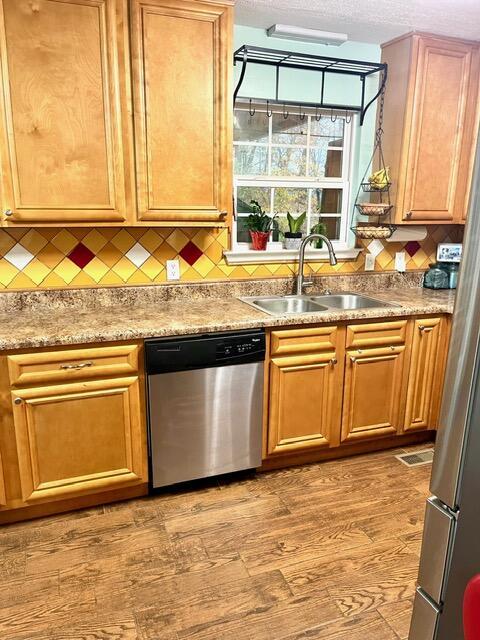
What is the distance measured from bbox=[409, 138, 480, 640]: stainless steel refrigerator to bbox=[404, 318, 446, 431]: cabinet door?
1.90 metres

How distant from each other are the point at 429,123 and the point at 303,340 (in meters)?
1.52

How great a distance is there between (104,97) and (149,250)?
82 centimetres

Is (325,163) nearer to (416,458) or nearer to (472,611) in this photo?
(416,458)

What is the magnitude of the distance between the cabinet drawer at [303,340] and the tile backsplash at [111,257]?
627 mm

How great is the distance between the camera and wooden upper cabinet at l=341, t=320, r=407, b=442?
2.61 metres

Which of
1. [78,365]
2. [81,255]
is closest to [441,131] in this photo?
[81,255]

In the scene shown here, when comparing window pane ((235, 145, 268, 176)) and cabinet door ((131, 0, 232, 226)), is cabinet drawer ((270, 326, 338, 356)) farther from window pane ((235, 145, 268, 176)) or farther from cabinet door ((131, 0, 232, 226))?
window pane ((235, 145, 268, 176))

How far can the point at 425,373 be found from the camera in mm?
2812

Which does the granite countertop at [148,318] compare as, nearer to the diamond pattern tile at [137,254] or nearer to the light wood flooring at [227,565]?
the diamond pattern tile at [137,254]

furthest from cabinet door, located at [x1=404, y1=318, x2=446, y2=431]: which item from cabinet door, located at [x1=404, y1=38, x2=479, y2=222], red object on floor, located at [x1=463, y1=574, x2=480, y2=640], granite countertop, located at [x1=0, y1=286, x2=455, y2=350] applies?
red object on floor, located at [x1=463, y1=574, x2=480, y2=640]

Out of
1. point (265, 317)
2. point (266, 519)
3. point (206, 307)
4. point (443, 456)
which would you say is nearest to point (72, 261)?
point (206, 307)

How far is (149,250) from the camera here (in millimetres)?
2668

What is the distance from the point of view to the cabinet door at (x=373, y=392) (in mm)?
2639

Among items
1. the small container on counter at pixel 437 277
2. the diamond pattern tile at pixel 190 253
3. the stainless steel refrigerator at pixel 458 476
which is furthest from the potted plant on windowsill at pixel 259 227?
the stainless steel refrigerator at pixel 458 476
